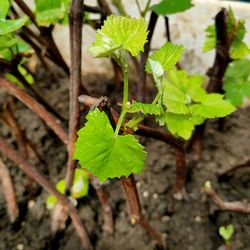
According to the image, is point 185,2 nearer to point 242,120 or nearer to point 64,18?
point 64,18

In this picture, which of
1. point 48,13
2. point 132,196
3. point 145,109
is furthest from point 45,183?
point 145,109

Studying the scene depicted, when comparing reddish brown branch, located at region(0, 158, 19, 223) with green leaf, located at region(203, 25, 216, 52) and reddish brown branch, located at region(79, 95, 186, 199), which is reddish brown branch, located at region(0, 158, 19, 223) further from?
green leaf, located at region(203, 25, 216, 52)

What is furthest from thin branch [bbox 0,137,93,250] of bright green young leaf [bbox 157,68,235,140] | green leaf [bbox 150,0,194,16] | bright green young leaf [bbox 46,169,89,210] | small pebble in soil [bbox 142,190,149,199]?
green leaf [bbox 150,0,194,16]

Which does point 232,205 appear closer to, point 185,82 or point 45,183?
point 185,82

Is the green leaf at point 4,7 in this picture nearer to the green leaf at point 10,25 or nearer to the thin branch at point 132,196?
the green leaf at point 10,25

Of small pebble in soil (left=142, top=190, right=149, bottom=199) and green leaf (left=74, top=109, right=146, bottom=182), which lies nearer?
green leaf (left=74, top=109, right=146, bottom=182)

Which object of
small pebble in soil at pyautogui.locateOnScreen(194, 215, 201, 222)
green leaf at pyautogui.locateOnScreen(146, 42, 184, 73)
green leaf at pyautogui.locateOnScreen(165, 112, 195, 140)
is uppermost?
green leaf at pyautogui.locateOnScreen(146, 42, 184, 73)

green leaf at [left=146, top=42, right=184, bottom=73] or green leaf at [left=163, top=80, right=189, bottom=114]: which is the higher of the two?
green leaf at [left=146, top=42, right=184, bottom=73]

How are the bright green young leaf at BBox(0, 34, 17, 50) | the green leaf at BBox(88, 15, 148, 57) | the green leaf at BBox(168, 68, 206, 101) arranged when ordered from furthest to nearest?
the green leaf at BBox(168, 68, 206, 101), the bright green young leaf at BBox(0, 34, 17, 50), the green leaf at BBox(88, 15, 148, 57)

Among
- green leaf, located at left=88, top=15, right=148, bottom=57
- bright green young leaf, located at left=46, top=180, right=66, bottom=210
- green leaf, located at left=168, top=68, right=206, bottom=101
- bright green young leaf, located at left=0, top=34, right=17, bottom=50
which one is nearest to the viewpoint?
green leaf, located at left=88, top=15, right=148, bottom=57
